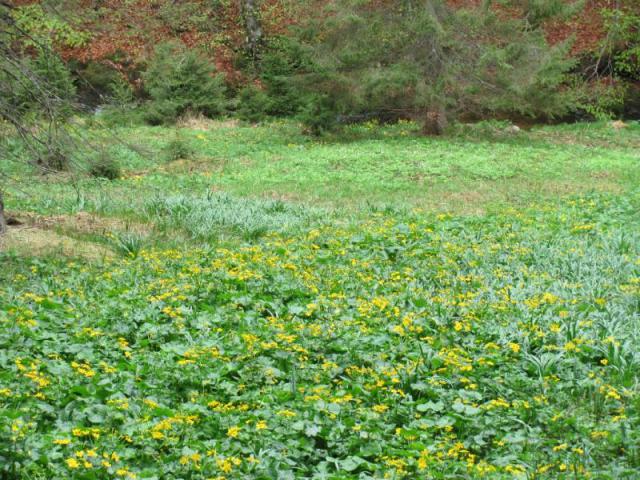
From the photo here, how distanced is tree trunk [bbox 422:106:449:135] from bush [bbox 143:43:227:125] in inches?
254

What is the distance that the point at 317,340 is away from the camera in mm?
6191

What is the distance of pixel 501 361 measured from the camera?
5.77 meters

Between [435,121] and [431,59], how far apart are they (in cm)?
167

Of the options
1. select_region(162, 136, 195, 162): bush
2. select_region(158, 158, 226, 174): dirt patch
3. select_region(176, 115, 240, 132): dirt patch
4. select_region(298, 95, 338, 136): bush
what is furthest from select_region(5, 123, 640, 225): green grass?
select_region(298, 95, 338, 136): bush

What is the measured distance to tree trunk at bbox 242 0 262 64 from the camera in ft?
91.9

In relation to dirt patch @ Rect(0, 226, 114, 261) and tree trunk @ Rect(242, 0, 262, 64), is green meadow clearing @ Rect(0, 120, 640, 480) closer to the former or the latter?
dirt patch @ Rect(0, 226, 114, 261)

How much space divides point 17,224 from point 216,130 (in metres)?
12.8

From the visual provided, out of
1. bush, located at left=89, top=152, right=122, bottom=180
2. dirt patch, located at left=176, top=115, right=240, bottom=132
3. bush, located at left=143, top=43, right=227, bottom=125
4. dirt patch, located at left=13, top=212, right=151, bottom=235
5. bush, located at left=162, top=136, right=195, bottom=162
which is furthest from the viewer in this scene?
bush, located at left=143, top=43, right=227, bottom=125

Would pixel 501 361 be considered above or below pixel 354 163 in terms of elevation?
above

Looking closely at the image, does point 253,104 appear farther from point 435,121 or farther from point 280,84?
point 435,121

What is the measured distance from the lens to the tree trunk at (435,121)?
71.5 feet

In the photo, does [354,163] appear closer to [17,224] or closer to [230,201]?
[230,201]

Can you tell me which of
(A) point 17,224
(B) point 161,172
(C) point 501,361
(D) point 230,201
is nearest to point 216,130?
(B) point 161,172

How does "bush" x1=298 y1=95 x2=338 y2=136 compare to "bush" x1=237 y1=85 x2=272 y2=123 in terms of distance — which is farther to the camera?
"bush" x1=237 y1=85 x2=272 y2=123
